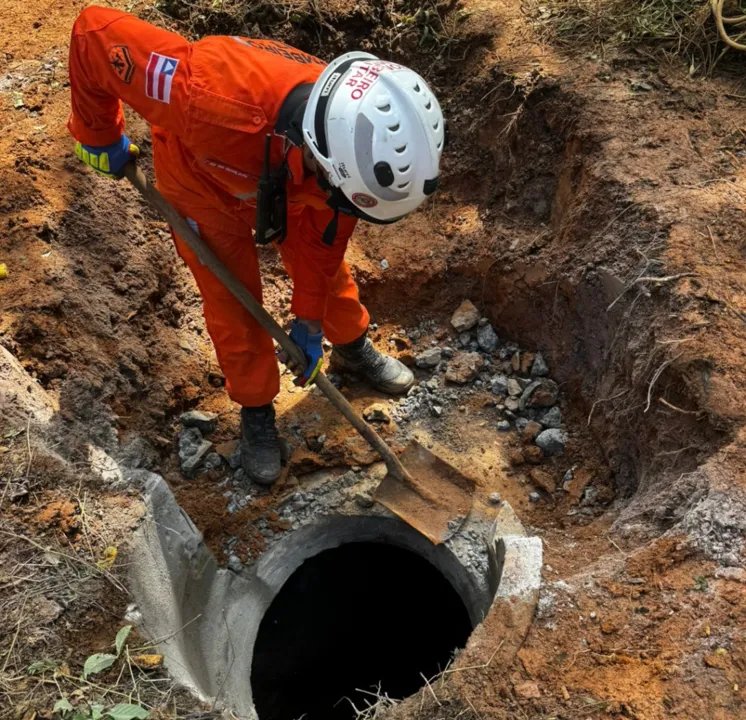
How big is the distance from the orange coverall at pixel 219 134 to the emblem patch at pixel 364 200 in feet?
0.89

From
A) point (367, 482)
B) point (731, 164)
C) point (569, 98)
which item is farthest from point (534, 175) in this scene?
point (367, 482)

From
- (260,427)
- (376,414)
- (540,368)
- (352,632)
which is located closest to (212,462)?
(260,427)

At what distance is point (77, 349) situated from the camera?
9.39ft

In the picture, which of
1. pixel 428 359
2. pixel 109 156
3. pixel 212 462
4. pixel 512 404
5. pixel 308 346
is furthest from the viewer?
pixel 428 359

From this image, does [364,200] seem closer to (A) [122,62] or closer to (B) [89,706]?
(A) [122,62]

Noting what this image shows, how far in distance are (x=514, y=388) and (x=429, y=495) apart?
36.2 inches

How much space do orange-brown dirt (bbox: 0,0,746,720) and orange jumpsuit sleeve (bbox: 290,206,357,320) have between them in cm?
102

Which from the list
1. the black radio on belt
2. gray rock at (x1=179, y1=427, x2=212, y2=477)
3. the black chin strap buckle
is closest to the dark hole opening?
gray rock at (x1=179, y1=427, x2=212, y2=477)

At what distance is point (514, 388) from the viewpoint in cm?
359

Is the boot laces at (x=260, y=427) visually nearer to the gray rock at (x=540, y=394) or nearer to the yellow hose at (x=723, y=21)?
the gray rock at (x=540, y=394)

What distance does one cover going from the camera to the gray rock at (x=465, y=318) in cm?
382

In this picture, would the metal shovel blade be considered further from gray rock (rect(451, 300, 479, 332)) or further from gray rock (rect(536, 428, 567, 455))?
gray rock (rect(451, 300, 479, 332))

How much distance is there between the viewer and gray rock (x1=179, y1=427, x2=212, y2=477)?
3.26m

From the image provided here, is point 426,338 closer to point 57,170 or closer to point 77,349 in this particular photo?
point 77,349
